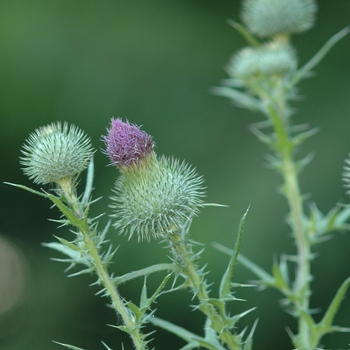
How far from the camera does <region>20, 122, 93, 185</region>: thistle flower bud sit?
6.39 ft

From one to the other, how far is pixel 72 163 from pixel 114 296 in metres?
0.47

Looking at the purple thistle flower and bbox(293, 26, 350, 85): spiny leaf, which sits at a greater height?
bbox(293, 26, 350, 85): spiny leaf

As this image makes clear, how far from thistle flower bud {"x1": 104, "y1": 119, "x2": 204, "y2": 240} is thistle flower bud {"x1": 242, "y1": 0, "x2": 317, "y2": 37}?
1.75m

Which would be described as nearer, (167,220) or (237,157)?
(167,220)

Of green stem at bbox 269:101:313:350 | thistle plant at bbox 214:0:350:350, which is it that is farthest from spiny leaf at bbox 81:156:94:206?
green stem at bbox 269:101:313:350

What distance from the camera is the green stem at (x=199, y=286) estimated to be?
5.72 ft

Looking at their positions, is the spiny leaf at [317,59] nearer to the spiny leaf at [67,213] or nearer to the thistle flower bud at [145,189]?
the thistle flower bud at [145,189]

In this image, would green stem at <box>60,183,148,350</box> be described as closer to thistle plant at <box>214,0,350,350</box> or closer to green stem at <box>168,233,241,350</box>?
green stem at <box>168,233,241,350</box>

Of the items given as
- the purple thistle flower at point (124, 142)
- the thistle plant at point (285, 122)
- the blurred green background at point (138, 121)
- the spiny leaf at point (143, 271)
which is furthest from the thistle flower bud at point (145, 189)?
the blurred green background at point (138, 121)

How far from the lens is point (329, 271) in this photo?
17.8 ft

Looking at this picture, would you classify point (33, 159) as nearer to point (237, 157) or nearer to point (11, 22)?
point (237, 157)

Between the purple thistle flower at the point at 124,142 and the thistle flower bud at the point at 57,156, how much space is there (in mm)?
67

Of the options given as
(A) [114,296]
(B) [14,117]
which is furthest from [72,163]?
(B) [14,117]

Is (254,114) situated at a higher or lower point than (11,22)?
lower
